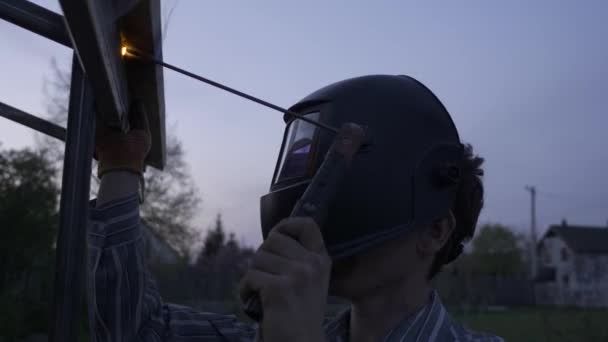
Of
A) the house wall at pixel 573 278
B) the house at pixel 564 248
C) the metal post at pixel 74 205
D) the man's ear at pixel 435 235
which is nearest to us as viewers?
the metal post at pixel 74 205

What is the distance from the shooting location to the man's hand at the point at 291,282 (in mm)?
1022

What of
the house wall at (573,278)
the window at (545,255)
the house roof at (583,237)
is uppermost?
the house roof at (583,237)

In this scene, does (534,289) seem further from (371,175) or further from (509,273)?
(371,175)

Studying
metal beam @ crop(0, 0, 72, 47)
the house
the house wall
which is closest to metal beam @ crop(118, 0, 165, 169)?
metal beam @ crop(0, 0, 72, 47)

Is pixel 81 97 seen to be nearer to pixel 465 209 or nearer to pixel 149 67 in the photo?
pixel 149 67

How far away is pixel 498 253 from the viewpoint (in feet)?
210

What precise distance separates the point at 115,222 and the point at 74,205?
0.46 metres

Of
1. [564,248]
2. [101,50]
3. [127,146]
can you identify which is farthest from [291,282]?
[564,248]

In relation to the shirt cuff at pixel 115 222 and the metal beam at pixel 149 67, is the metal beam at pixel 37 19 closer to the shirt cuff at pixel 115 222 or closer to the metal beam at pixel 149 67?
the metal beam at pixel 149 67

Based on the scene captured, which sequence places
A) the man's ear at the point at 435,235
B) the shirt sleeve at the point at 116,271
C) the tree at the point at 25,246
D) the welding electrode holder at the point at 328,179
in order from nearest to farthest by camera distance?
the welding electrode holder at the point at 328,179 → the shirt sleeve at the point at 116,271 → the man's ear at the point at 435,235 → the tree at the point at 25,246

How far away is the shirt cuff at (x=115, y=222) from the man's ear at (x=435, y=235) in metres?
0.82

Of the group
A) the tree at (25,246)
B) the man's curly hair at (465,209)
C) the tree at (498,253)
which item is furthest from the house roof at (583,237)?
the man's curly hair at (465,209)

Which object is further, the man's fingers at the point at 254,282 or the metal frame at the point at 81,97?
the metal frame at the point at 81,97

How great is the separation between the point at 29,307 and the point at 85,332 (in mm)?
822
